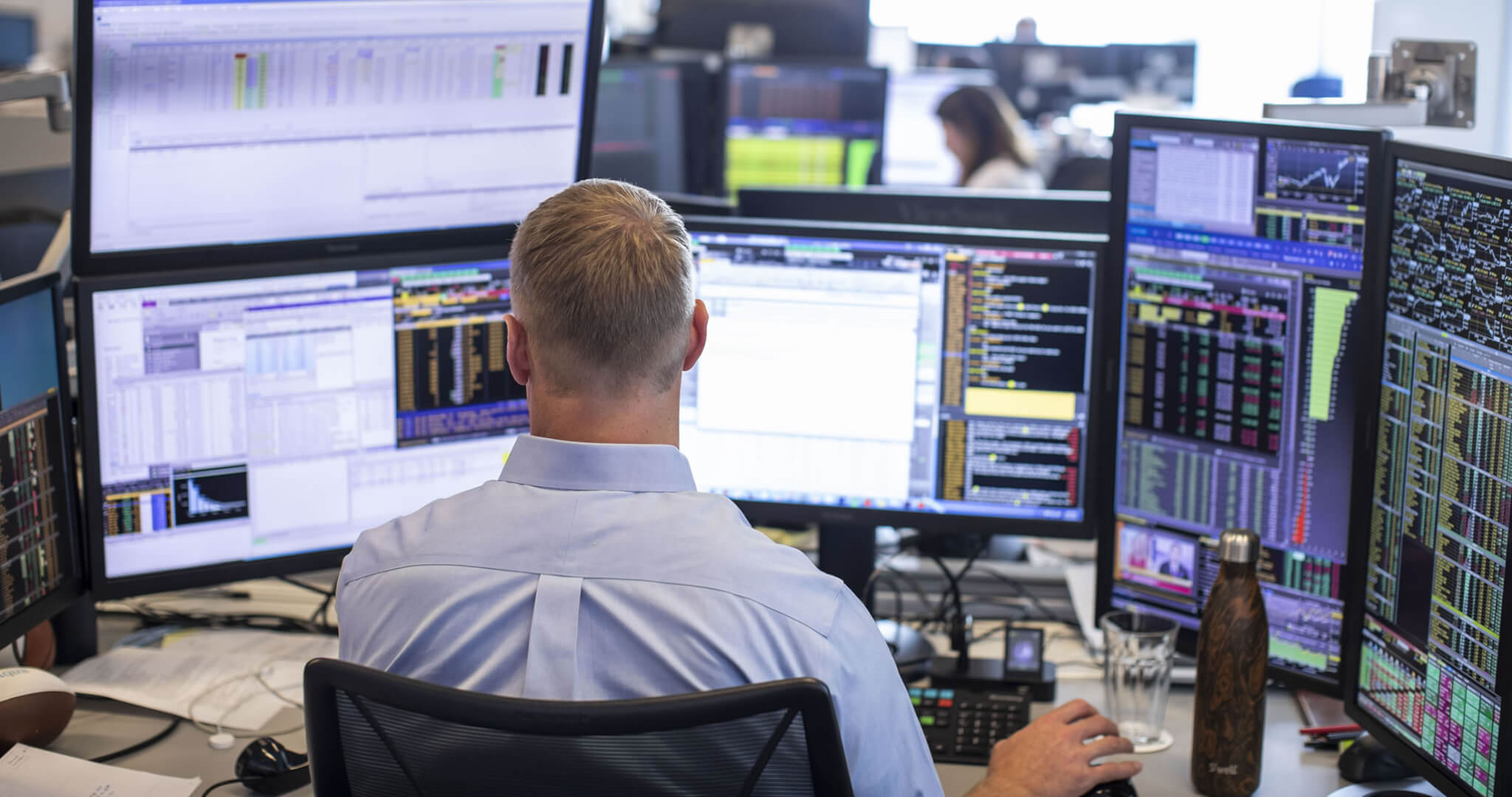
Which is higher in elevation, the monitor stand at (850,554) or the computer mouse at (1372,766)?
→ the monitor stand at (850,554)

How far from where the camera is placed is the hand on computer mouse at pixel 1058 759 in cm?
131

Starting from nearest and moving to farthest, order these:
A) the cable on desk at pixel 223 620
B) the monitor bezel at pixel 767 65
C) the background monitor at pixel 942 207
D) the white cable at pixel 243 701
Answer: the white cable at pixel 243 701 → the cable on desk at pixel 223 620 → the background monitor at pixel 942 207 → the monitor bezel at pixel 767 65

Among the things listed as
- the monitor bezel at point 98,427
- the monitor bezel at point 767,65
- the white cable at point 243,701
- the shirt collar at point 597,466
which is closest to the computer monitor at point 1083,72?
the monitor bezel at point 767,65

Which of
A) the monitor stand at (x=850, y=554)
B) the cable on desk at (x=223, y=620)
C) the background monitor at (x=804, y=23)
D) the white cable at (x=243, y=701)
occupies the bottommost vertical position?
the white cable at (x=243, y=701)

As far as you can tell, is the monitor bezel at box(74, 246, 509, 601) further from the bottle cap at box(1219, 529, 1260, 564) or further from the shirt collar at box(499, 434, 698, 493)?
the bottle cap at box(1219, 529, 1260, 564)

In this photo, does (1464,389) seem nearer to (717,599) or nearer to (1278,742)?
(1278,742)

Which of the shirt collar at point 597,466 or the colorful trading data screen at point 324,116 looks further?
the colorful trading data screen at point 324,116

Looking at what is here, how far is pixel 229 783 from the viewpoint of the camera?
143 centimetres

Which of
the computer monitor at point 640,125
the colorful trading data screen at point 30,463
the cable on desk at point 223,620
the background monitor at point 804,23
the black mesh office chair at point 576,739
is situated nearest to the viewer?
the black mesh office chair at point 576,739

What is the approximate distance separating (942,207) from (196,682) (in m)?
1.23

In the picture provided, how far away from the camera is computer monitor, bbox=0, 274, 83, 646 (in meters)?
1.45

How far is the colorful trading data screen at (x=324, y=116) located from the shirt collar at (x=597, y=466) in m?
0.81

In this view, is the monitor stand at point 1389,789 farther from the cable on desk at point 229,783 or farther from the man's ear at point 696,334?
the cable on desk at point 229,783

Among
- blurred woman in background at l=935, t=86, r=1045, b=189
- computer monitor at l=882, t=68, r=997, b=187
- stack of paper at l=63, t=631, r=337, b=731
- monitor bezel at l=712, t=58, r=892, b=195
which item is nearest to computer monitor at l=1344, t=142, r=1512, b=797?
stack of paper at l=63, t=631, r=337, b=731
